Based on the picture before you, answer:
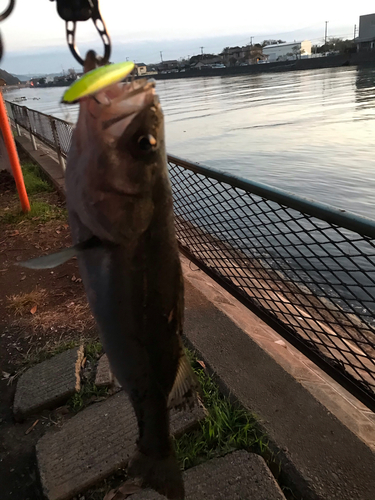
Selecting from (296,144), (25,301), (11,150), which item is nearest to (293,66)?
(296,144)

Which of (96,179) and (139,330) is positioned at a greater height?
(96,179)

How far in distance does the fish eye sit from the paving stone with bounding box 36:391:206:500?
2.12 m

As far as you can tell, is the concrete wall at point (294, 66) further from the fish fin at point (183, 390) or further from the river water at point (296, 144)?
the fish fin at point (183, 390)

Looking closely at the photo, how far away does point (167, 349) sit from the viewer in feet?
4.59

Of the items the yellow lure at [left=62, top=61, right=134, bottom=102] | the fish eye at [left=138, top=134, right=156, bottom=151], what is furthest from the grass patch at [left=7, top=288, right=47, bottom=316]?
the yellow lure at [left=62, top=61, right=134, bottom=102]

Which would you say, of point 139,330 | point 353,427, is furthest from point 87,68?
point 353,427

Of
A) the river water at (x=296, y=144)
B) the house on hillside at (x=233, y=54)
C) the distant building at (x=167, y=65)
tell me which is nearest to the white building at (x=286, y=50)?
the house on hillside at (x=233, y=54)

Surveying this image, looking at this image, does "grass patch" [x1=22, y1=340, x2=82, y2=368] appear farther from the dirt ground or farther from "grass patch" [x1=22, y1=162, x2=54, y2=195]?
"grass patch" [x1=22, y1=162, x2=54, y2=195]

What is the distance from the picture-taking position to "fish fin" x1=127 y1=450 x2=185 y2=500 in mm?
1583

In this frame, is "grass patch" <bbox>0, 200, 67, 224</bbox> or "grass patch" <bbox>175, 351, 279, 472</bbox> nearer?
"grass patch" <bbox>175, 351, 279, 472</bbox>

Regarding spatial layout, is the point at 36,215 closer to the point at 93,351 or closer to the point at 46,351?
the point at 46,351

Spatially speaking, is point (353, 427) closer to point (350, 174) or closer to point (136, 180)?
point (136, 180)

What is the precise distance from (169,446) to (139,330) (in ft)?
2.02

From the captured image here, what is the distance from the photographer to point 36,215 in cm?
698
